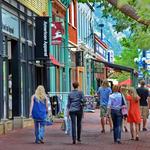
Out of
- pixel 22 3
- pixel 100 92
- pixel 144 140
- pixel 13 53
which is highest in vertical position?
pixel 22 3

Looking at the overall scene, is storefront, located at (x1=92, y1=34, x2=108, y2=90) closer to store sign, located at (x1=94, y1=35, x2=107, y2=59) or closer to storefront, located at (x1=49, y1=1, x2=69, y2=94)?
store sign, located at (x1=94, y1=35, x2=107, y2=59)

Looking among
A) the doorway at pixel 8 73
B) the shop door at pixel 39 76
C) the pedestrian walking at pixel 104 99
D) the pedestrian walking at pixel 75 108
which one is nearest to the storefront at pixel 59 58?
the shop door at pixel 39 76

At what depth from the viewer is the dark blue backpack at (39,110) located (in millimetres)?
17859

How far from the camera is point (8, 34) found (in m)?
24.0

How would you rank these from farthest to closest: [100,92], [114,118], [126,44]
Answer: [126,44] → [100,92] → [114,118]

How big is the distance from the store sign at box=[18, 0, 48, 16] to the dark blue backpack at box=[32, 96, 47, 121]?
929 cm

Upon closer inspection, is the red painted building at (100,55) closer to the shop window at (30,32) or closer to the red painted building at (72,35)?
→ the red painted building at (72,35)

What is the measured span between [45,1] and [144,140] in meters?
15.9

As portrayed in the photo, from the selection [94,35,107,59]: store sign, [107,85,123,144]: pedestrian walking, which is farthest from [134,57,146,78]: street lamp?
[107,85,123,144]: pedestrian walking

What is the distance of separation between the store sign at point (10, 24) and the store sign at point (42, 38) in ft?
7.76

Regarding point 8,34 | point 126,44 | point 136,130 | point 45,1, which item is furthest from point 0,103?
point 45,1

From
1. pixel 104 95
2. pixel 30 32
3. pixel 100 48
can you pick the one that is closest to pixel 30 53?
pixel 30 32

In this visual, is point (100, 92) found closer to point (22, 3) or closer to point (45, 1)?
point (22, 3)

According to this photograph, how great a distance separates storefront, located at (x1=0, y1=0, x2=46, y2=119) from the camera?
23578mm
